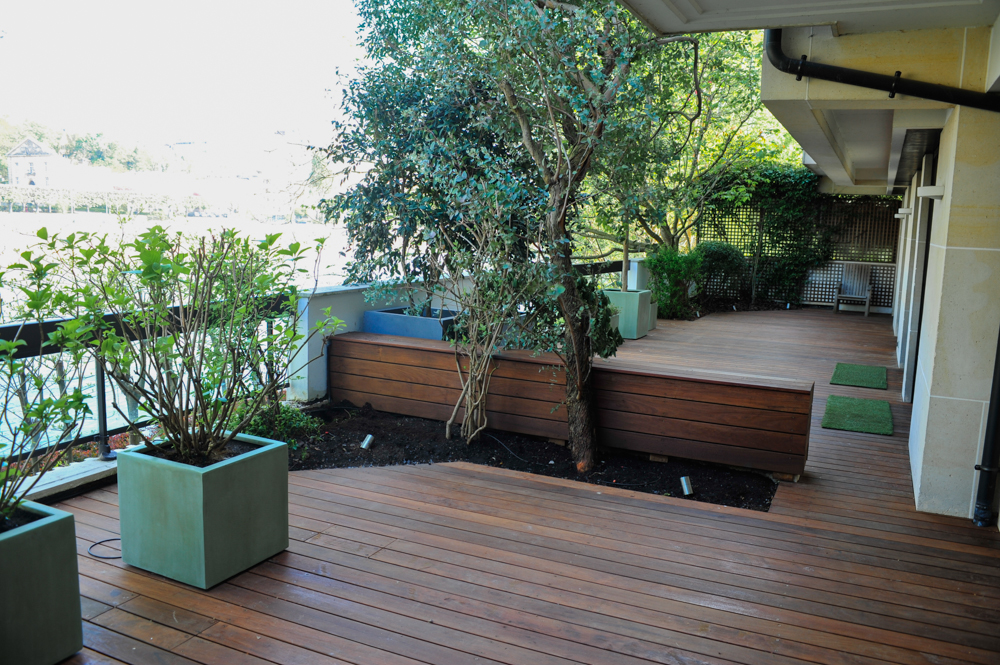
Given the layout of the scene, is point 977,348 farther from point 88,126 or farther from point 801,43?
point 88,126

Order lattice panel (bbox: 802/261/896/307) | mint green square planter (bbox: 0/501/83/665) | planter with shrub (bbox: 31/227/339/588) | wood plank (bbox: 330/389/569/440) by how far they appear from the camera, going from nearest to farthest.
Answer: mint green square planter (bbox: 0/501/83/665), planter with shrub (bbox: 31/227/339/588), wood plank (bbox: 330/389/569/440), lattice panel (bbox: 802/261/896/307)

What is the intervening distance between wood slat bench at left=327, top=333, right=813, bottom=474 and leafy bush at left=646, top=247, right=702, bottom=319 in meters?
5.66

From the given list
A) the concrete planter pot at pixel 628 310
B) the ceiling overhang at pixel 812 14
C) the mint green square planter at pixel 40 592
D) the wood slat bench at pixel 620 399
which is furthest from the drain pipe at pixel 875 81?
the concrete planter pot at pixel 628 310

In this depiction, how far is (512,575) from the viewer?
2609 millimetres

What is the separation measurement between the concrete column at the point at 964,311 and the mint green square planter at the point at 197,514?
10.3 feet

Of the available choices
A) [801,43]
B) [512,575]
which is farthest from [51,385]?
[801,43]

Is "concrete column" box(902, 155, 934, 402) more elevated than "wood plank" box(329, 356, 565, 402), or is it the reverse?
"concrete column" box(902, 155, 934, 402)

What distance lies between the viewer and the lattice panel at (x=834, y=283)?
11.4 m

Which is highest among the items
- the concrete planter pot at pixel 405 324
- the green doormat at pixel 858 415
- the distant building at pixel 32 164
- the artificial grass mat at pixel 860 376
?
the distant building at pixel 32 164

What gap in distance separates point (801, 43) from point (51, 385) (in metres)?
3.96

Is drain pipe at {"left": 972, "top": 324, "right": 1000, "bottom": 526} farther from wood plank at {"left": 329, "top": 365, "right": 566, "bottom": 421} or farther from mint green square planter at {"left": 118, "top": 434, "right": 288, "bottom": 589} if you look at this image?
mint green square planter at {"left": 118, "top": 434, "right": 288, "bottom": 589}

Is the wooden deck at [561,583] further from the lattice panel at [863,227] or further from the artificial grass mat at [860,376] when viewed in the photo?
the lattice panel at [863,227]

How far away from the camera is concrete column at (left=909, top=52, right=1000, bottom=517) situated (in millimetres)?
3141

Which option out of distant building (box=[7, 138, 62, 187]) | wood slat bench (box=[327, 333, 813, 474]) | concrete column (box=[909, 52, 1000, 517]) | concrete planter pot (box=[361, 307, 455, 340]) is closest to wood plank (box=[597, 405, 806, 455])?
wood slat bench (box=[327, 333, 813, 474])
